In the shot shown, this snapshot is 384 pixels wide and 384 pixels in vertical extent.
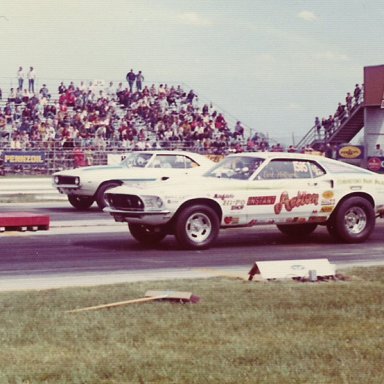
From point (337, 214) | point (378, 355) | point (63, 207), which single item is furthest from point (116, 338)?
point (63, 207)

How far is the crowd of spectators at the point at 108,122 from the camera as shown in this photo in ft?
112

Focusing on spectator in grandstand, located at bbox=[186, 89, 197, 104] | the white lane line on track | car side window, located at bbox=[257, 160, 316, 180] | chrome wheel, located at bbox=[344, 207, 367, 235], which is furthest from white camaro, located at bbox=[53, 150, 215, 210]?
spectator in grandstand, located at bbox=[186, 89, 197, 104]

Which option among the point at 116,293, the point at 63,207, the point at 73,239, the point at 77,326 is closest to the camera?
the point at 77,326

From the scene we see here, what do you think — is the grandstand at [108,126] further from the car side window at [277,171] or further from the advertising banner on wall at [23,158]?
the car side window at [277,171]

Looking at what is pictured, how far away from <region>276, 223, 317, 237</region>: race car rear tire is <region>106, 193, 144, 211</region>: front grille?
9.10ft

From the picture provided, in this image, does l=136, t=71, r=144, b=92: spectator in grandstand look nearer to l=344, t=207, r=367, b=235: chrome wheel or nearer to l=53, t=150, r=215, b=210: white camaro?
l=53, t=150, r=215, b=210: white camaro

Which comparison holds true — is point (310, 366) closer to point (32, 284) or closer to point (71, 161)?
point (32, 284)

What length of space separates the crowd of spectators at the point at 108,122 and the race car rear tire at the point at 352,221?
67.3ft

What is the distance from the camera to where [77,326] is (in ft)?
23.5

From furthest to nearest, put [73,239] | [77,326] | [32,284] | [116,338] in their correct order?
[73,239], [32,284], [77,326], [116,338]

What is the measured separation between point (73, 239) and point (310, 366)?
9.23m

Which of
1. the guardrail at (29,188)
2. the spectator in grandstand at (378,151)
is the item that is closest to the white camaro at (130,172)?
the guardrail at (29,188)

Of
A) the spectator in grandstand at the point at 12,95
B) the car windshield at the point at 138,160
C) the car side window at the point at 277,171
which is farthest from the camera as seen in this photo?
the spectator in grandstand at the point at 12,95

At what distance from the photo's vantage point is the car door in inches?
523
